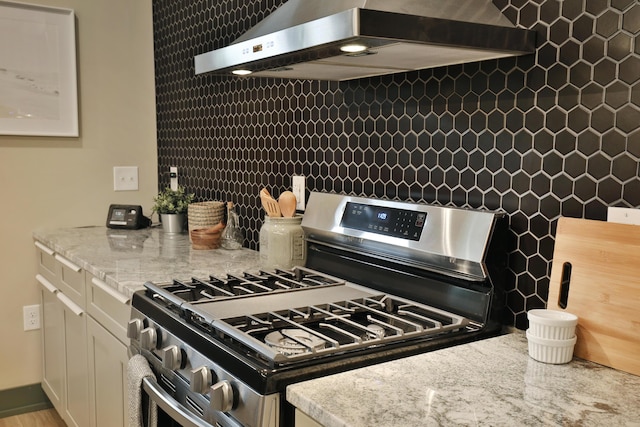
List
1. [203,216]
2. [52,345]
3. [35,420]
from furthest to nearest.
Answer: [35,420]
[52,345]
[203,216]

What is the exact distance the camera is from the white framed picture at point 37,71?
2.93m

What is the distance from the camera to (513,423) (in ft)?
3.15

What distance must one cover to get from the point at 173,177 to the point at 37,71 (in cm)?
84

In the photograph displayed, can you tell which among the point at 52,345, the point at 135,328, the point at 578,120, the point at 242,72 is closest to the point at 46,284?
the point at 52,345

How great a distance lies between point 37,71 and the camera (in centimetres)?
302

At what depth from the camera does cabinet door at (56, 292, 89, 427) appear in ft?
7.77

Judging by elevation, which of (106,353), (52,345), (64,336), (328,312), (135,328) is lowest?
(52,345)

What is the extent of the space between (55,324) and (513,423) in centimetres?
237

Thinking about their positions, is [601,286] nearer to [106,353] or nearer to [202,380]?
[202,380]

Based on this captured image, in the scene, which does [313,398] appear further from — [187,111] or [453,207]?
[187,111]

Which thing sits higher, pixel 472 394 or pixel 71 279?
pixel 472 394

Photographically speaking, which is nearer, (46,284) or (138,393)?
(138,393)

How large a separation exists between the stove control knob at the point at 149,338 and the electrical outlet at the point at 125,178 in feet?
6.06

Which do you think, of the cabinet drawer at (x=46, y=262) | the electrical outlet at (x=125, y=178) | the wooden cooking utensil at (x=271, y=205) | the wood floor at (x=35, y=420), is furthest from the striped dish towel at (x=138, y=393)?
the electrical outlet at (x=125, y=178)
